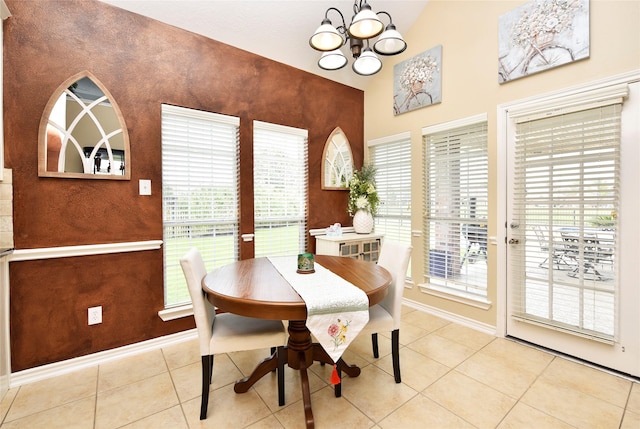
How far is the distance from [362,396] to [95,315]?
2120 millimetres

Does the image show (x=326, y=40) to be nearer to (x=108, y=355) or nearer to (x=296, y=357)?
(x=296, y=357)

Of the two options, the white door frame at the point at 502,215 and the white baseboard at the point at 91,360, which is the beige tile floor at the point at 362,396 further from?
the white door frame at the point at 502,215

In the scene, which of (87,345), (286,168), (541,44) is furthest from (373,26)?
(87,345)

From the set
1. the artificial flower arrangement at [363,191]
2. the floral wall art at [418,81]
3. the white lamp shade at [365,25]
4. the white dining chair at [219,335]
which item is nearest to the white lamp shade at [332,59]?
the white lamp shade at [365,25]

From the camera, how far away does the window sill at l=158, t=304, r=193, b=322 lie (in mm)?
2547

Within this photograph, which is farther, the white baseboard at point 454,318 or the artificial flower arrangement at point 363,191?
the artificial flower arrangement at point 363,191

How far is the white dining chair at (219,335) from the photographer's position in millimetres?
1649

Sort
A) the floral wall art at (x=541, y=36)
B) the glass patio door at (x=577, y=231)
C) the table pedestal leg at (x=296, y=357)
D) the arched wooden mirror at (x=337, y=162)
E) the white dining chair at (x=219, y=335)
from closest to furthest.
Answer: the white dining chair at (x=219, y=335) → the table pedestal leg at (x=296, y=357) → the glass patio door at (x=577, y=231) → the floral wall art at (x=541, y=36) → the arched wooden mirror at (x=337, y=162)

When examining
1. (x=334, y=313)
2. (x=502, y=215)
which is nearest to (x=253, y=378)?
(x=334, y=313)

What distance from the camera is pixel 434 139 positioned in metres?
3.24

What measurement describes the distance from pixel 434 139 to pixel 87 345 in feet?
12.3

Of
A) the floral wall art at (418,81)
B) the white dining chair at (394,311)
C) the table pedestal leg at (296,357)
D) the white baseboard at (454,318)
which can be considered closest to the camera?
the table pedestal leg at (296,357)

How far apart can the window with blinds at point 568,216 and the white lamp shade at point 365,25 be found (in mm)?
1535

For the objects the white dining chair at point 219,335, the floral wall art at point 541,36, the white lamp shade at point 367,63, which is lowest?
the white dining chair at point 219,335
